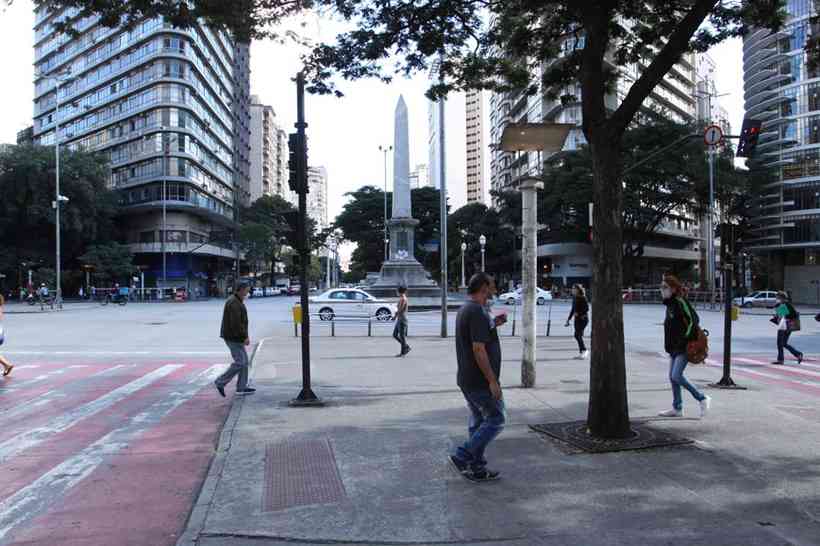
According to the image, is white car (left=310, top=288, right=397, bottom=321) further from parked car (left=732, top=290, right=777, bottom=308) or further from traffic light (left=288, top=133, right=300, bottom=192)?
parked car (left=732, top=290, right=777, bottom=308)

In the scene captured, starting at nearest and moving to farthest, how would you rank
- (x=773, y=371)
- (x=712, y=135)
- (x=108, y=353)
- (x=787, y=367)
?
(x=773, y=371), (x=787, y=367), (x=108, y=353), (x=712, y=135)

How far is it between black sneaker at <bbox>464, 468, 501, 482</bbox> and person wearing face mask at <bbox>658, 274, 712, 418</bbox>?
3.39m

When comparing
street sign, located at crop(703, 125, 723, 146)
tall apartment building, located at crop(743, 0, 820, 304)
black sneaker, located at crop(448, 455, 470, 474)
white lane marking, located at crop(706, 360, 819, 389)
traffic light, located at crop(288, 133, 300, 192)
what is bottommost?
white lane marking, located at crop(706, 360, 819, 389)

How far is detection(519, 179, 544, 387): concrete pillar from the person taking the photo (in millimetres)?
10078

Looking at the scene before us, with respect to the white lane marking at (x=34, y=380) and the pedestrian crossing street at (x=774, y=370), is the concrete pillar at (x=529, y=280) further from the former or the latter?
the white lane marking at (x=34, y=380)

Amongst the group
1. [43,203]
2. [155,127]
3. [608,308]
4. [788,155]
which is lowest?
[608,308]

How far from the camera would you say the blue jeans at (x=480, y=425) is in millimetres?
5184

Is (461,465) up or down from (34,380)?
up

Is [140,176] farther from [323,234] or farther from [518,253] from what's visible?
[518,253]

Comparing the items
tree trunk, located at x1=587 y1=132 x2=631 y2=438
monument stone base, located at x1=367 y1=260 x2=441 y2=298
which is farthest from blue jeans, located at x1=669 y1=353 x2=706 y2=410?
monument stone base, located at x1=367 y1=260 x2=441 y2=298

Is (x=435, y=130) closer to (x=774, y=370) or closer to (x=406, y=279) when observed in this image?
(x=406, y=279)

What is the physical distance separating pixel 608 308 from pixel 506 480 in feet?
6.85

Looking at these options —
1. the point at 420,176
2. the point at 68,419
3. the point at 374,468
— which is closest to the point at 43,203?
the point at 68,419

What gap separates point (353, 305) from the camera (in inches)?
1097
